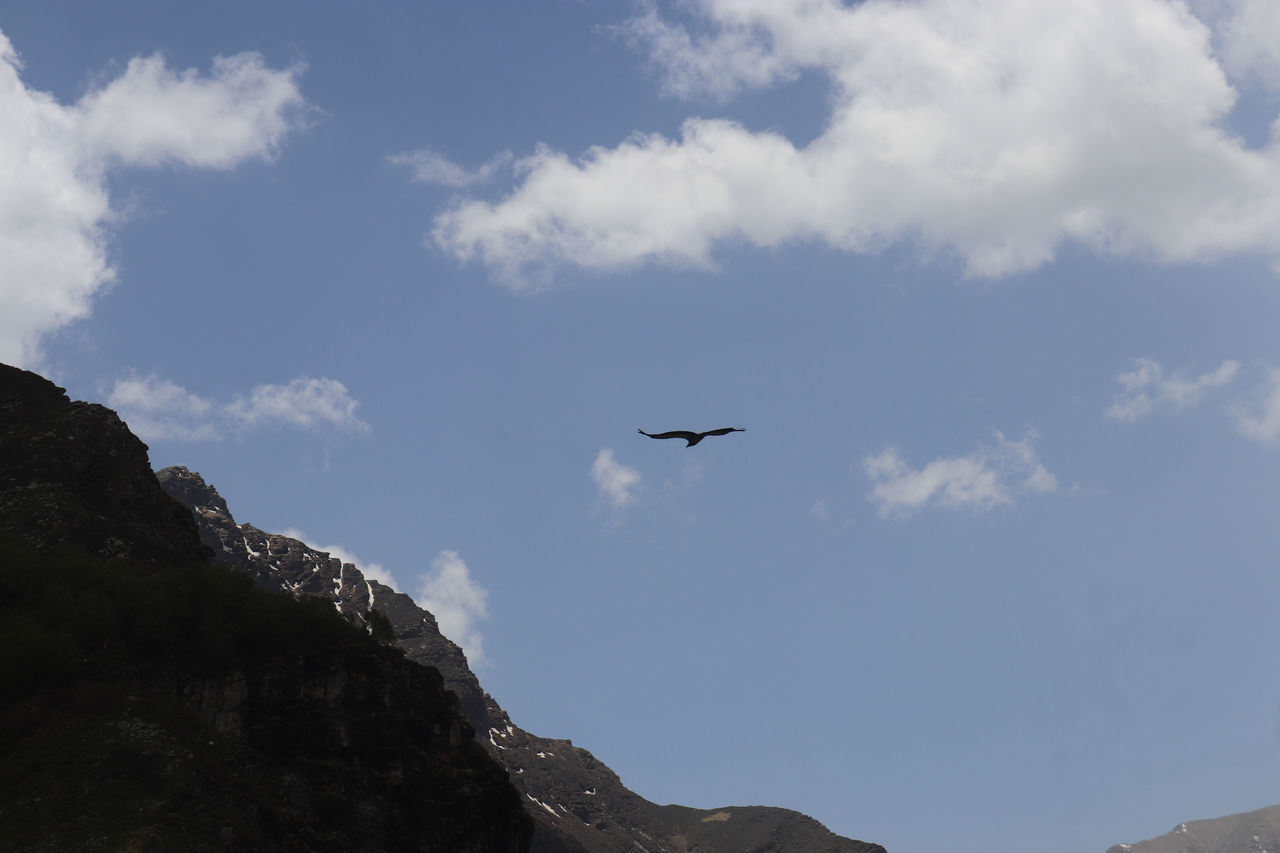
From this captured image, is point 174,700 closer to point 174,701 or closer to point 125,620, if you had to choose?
point 174,701

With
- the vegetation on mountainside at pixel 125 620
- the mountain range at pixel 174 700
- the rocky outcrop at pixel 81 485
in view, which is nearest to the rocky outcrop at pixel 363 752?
the mountain range at pixel 174 700

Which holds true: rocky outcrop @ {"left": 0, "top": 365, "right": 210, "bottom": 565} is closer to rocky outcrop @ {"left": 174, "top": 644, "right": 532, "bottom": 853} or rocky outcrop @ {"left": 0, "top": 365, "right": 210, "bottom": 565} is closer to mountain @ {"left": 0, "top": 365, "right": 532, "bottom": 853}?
mountain @ {"left": 0, "top": 365, "right": 532, "bottom": 853}

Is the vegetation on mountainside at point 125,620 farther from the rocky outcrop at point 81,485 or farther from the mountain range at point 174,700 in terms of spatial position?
the rocky outcrop at point 81,485

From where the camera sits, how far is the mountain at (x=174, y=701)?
90875mm

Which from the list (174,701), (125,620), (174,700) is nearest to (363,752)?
(174,700)

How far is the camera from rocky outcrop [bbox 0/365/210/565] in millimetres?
145875

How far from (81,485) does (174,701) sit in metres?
61.4

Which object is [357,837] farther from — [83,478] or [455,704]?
[83,478]

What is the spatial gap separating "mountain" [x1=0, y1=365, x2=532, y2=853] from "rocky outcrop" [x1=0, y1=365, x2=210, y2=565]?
389 mm

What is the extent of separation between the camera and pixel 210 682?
127 meters

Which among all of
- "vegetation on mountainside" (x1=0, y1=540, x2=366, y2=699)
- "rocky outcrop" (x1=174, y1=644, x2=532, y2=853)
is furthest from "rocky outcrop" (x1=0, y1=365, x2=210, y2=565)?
"rocky outcrop" (x1=174, y1=644, x2=532, y2=853)

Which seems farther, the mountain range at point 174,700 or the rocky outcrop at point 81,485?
the rocky outcrop at point 81,485

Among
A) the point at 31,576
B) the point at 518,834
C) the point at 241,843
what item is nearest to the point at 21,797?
the point at 241,843

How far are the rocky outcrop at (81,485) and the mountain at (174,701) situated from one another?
15.3 inches
